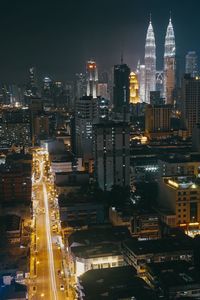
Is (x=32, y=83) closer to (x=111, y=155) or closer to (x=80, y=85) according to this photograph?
(x=80, y=85)

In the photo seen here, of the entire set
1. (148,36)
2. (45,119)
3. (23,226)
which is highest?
(148,36)

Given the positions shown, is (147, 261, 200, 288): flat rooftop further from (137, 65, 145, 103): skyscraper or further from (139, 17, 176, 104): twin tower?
(137, 65, 145, 103): skyscraper

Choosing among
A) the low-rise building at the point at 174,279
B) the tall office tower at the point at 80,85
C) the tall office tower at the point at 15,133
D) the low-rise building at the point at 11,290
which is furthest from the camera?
the tall office tower at the point at 80,85

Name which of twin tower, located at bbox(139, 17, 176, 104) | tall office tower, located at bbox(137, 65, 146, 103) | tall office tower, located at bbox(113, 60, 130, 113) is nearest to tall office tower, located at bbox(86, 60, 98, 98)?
tall office tower, located at bbox(113, 60, 130, 113)

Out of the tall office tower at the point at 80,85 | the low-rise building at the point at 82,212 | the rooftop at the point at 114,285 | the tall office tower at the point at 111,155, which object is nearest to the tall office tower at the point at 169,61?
the tall office tower at the point at 80,85

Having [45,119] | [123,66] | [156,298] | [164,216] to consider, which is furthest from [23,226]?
[123,66]

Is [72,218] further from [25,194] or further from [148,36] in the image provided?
[148,36]

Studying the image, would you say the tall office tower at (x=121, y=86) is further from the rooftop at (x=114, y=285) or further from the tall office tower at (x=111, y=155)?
the rooftop at (x=114, y=285)
